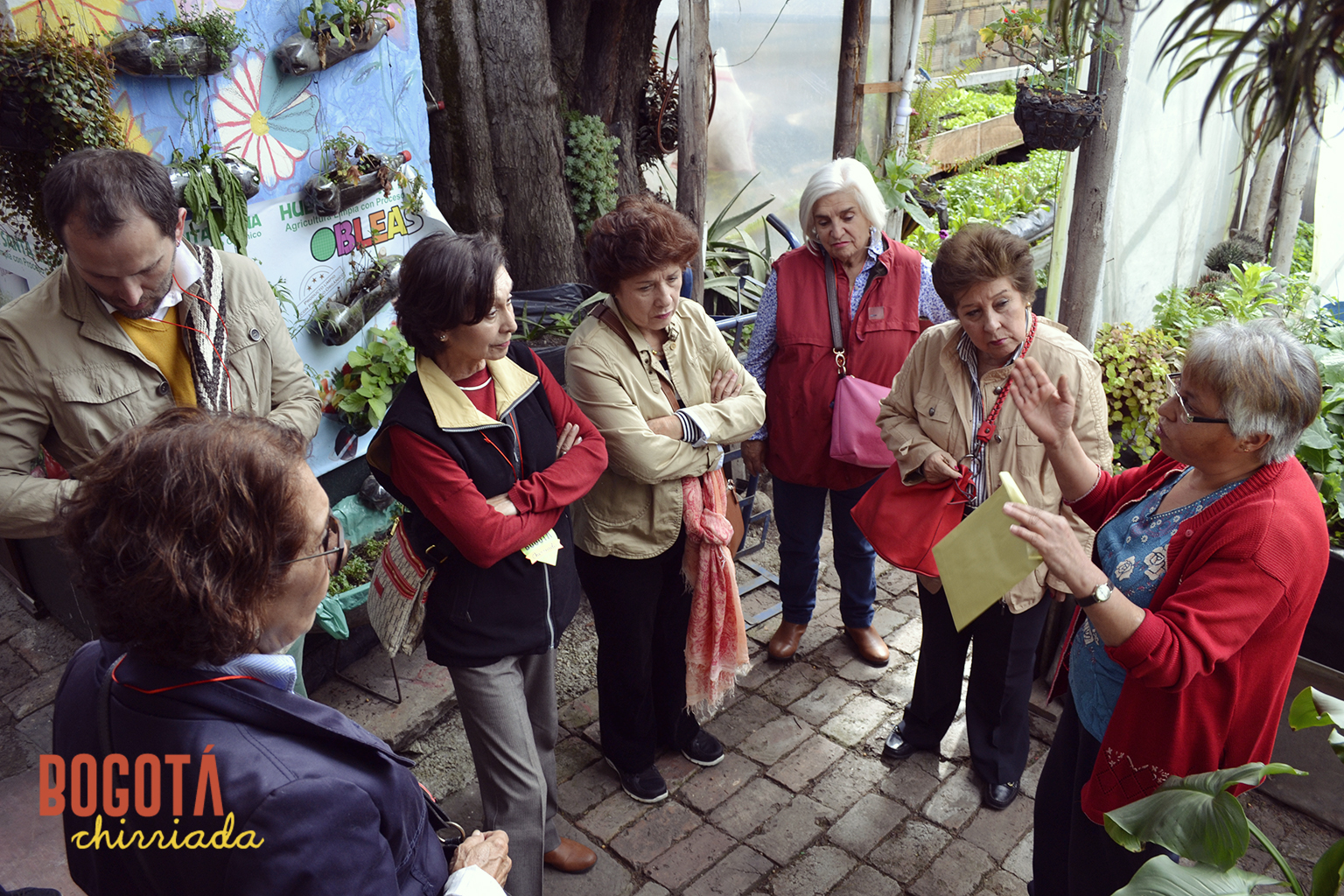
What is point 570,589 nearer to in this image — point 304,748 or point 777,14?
point 304,748

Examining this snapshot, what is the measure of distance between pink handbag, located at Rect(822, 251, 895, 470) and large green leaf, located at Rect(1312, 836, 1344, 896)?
6.26 feet

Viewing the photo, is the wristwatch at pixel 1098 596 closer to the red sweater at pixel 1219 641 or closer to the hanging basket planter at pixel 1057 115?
the red sweater at pixel 1219 641

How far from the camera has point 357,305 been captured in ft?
14.1

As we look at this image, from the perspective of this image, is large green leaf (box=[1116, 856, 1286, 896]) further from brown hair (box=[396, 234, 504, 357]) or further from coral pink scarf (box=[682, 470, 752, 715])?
brown hair (box=[396, 234, 504, 357])

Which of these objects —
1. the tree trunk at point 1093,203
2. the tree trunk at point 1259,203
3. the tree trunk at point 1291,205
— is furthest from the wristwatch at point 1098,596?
the tree trunk at point 1259,203

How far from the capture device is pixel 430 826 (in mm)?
1787

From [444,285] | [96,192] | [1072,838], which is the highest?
[96,192]

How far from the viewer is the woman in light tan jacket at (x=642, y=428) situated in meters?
2.89

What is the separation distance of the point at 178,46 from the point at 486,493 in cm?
229

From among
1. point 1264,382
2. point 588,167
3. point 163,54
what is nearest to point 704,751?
point 1264,382

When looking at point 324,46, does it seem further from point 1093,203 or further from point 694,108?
point 1093,203

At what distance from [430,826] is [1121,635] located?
57.6 inches

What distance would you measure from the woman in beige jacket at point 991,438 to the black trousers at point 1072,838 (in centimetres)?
44

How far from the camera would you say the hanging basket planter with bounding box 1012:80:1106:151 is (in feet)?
13.6
